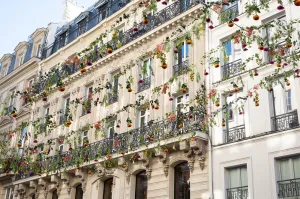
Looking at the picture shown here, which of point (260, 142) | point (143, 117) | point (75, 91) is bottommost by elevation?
point (260, 142)

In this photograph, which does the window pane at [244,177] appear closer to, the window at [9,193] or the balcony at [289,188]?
the balcony at [289,188]

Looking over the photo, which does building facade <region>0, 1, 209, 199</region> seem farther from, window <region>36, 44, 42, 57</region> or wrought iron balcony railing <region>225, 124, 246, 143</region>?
window <region>36, 44, 42, 57</region>

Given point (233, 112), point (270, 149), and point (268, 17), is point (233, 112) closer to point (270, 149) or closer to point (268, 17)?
point (270, 149)

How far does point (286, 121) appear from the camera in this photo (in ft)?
47.3

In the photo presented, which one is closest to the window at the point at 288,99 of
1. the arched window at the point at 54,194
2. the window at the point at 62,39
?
the arched window at the point at 54,194

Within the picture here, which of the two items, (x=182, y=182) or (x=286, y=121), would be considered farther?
(x=182, y=182)

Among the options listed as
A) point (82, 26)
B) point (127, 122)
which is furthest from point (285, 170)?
point (82, 26)

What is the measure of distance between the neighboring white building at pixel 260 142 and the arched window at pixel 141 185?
12.9ft

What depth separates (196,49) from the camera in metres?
18.4

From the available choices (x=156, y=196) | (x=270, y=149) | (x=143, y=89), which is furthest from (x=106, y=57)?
(x=270, y=149)

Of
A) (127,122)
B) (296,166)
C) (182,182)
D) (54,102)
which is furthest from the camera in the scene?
(54,102)

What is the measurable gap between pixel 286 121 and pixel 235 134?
6.59 feet

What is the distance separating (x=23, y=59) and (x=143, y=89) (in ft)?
51.0

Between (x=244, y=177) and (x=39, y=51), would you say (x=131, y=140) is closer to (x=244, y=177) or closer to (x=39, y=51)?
(x=244, y=177)
